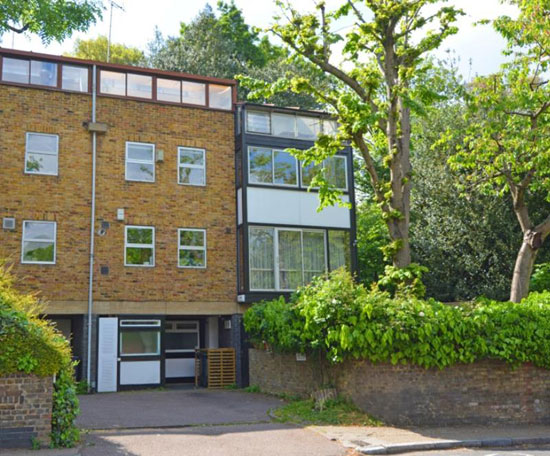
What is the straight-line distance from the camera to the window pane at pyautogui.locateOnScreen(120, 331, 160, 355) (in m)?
18.7

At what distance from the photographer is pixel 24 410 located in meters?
9.50

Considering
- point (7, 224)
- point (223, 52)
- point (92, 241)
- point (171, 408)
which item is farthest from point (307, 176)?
point (223, 52)

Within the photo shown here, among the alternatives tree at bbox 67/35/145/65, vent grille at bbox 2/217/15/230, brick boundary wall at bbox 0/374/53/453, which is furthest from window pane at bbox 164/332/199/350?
tree at bbox 67/35/145/65

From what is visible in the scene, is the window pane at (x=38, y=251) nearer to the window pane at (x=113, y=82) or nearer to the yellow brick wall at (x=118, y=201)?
the yellow brick wall at (x=118, y=201)

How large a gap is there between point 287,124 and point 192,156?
10.8 ft

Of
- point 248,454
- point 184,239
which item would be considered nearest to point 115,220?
point 184,239

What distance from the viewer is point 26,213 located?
59.3 feet

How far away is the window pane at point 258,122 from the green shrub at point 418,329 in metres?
8.27

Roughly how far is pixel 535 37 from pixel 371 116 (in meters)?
5.22

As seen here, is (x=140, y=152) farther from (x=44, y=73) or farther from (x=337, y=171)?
(x=337, y=171)

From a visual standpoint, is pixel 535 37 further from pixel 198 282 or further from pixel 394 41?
pixel 198 282

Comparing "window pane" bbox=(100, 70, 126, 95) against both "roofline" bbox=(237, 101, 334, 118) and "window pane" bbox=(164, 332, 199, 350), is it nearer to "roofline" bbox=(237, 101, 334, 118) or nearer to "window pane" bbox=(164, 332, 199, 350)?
"roofline" bbox=(237, 101, 334, 118)

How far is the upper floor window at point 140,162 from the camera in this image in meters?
19.5

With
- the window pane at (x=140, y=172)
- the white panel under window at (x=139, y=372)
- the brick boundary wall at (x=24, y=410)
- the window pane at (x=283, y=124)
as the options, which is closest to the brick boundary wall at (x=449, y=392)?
the brick boundary wall at (x=24, y=410)
